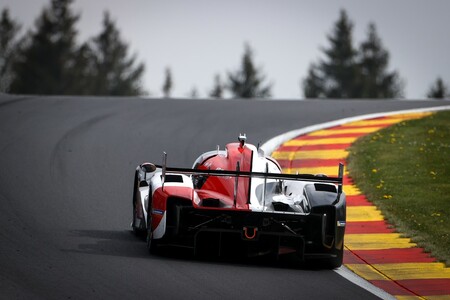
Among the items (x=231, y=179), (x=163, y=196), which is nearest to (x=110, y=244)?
(x=163, y=196)

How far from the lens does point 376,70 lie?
85.1m

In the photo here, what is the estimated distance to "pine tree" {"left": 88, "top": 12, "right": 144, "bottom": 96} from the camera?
257ft

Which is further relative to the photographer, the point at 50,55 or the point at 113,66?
the point at 113,66

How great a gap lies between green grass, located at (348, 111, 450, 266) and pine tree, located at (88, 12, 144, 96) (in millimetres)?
56062

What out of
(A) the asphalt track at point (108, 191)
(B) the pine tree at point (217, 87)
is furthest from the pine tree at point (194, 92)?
(A) the asphalt track at point (108, 191)

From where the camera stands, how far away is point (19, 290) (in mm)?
9797

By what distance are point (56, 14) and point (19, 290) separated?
65201 mm

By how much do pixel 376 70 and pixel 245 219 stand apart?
2931 inches

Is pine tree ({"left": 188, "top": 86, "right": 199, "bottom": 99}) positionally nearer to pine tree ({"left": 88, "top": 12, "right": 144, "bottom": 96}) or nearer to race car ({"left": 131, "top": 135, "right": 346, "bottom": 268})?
pine tree ({"left": 88, "top": 12, "right": 144, "bottom": 96})

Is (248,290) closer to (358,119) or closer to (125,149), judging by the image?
(125,149)

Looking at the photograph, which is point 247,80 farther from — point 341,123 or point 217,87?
point 341,123

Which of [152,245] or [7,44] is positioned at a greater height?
[7,44]

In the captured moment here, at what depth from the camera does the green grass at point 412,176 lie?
14.3 meters

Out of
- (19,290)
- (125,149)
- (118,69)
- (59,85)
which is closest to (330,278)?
(19,290)
